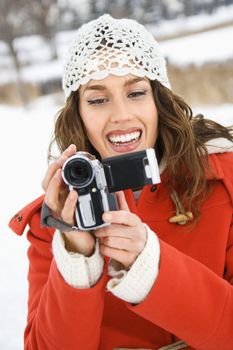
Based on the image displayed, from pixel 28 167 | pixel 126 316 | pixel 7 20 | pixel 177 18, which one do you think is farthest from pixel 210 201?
pixel 7 20

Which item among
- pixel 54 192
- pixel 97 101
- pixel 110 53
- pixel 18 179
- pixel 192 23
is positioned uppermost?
pixel 192 23

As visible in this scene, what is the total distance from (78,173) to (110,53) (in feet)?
1.43

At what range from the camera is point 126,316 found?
106 cm

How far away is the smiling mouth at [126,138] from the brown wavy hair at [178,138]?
105 millimetres

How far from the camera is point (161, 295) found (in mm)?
802

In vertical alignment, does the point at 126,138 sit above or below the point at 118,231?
above

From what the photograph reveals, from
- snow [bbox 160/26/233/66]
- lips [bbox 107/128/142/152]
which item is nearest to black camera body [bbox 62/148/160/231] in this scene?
lips [bbox 107/128/142/152]

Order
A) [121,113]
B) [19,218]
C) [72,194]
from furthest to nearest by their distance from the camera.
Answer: [19,218]
[121,113]
[72,194]

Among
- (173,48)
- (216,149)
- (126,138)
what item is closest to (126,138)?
(126,138)

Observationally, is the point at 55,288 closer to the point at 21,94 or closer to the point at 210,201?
the point at 210,201

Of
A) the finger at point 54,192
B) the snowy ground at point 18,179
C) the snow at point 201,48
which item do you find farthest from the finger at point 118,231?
the snow at point 201,48

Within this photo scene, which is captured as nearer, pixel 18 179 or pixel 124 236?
pixel 124 236

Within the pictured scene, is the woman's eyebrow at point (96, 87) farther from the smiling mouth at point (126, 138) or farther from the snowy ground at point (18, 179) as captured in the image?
the snowy ground at point (18, 179)

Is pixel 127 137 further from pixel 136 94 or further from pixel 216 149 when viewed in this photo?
pixel 216 149
